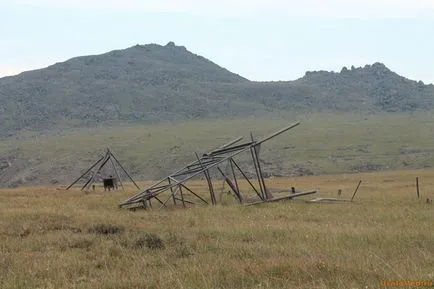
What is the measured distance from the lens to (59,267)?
9.38 meters

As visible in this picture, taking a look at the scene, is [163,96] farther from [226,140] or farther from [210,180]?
[210,180]

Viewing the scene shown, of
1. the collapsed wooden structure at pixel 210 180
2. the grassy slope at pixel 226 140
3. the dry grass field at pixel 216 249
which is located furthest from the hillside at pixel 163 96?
the dry grass field at pixel 216 249

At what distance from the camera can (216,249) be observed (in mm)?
11070

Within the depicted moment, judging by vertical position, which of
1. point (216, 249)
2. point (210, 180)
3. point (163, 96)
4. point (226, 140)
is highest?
point (163, 96)

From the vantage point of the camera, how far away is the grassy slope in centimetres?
7956

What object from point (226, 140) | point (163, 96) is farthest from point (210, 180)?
point (163, 96)

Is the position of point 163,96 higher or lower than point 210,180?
higher

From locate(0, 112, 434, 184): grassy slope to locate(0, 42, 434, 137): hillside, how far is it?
16.9 m

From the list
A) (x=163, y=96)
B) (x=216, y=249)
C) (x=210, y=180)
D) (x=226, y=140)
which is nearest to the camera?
(x=216, y=249)

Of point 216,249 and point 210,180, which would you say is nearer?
point 216,249

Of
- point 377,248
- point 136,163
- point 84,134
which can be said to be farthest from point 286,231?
point 84,134

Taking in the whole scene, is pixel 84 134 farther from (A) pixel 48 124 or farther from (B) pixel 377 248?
(B) pixel 377 248

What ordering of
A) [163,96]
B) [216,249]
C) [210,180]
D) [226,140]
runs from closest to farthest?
[216,249] < [210,180] < [226,140] < [163,96]

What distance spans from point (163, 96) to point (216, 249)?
5739 inches
